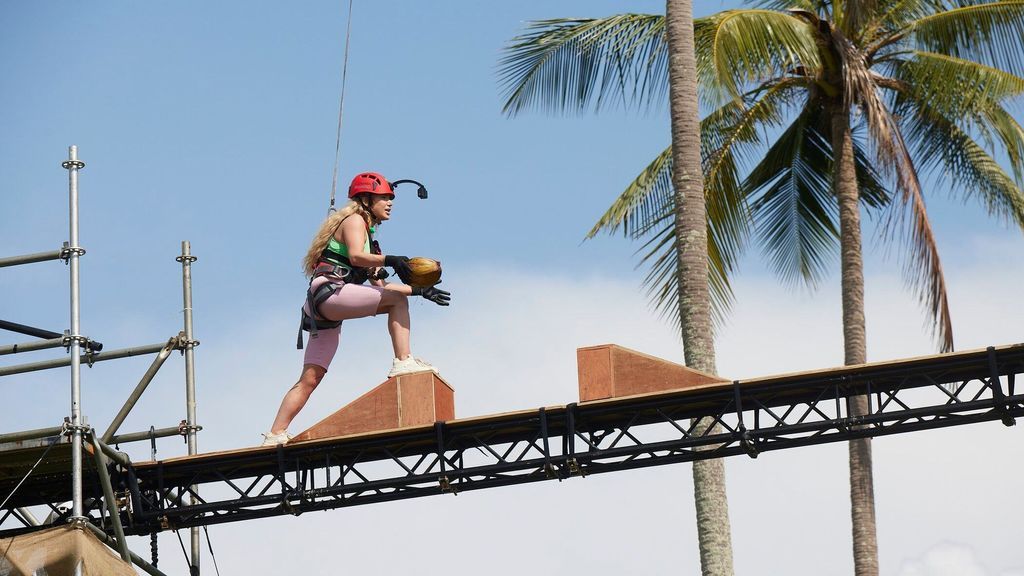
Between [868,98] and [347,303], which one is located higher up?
[868,98]

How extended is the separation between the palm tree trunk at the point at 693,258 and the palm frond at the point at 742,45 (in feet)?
1.43

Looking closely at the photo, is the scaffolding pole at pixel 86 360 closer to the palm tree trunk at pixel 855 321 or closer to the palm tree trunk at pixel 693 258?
the palm tree trunk at pixel 693 258

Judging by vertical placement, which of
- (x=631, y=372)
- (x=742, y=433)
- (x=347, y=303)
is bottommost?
(x=742, y=433)

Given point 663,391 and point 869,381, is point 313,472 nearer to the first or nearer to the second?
point 663,391

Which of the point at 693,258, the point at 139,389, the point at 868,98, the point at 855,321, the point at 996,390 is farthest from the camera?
the point at 868,98

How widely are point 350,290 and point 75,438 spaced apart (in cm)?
228

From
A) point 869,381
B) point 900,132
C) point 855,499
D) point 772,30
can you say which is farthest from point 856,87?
point 869,381

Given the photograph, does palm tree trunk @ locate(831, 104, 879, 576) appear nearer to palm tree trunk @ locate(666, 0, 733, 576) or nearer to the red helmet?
palm tree trunk @ locate(666, 0, 733, 576)

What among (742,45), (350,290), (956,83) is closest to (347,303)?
(350,290)

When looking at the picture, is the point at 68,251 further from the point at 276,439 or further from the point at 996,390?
the point at 996,390

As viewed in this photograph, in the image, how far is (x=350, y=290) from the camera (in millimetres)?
12773

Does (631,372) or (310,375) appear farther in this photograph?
(310,375)

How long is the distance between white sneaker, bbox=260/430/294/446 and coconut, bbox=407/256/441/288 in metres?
1.50

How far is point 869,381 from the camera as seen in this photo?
12500 mm
